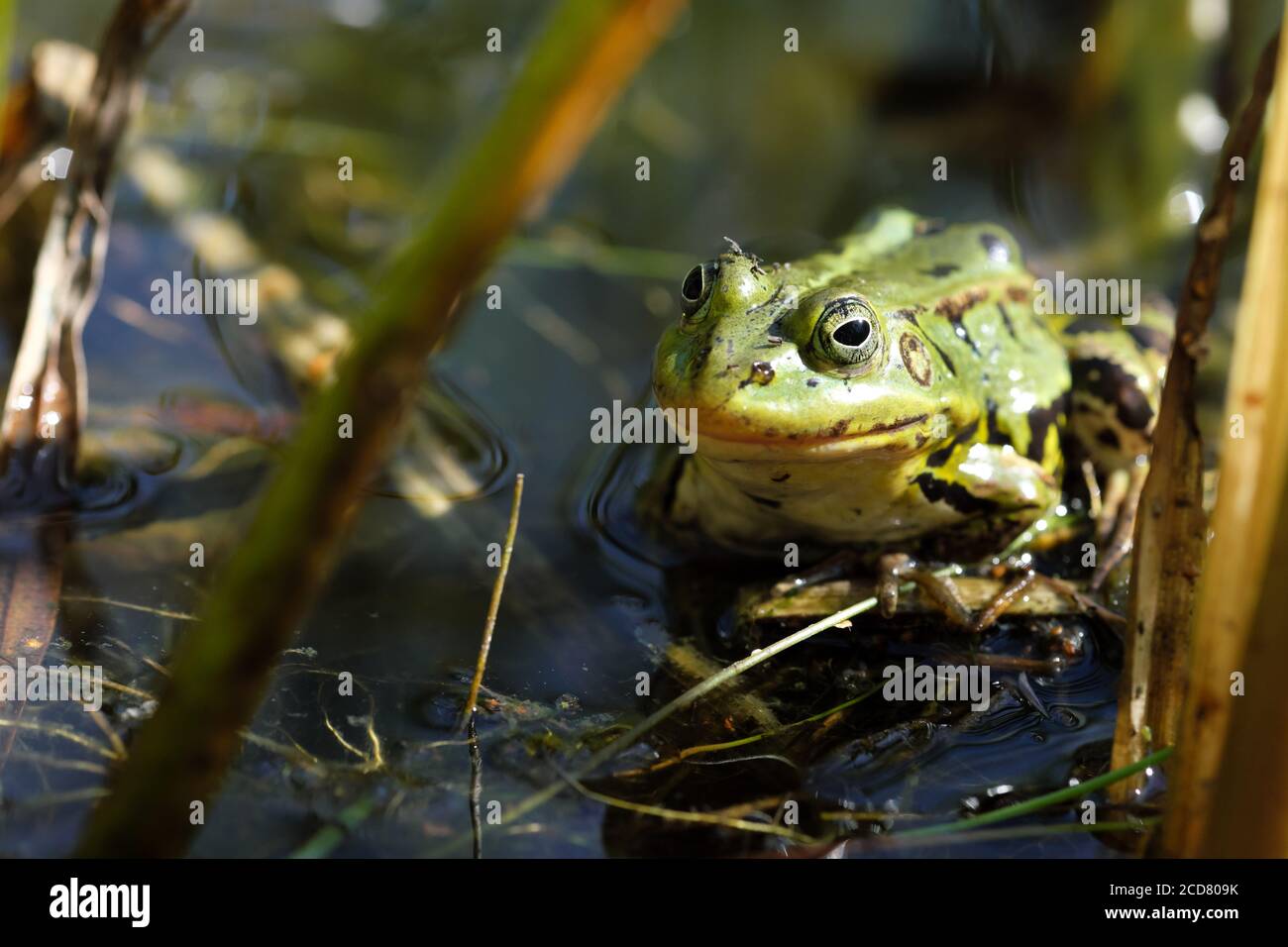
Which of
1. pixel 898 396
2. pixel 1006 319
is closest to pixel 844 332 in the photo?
pixel 898 396

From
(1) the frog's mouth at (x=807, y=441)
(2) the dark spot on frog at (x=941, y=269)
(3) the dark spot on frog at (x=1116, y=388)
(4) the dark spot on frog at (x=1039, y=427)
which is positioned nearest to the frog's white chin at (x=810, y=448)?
(1) the frog's mouth at (x=807, y=441)

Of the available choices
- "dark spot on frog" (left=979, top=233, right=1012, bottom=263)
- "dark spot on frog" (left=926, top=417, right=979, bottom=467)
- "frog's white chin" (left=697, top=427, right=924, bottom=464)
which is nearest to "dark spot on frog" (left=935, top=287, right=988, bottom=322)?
"dark spot on frog" (left=979, top=233, right=1012, bottom=263)

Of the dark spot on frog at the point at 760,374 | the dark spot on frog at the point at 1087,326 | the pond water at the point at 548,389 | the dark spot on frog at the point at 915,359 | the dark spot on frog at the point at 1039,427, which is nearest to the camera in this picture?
the pond water at the point at 548,389

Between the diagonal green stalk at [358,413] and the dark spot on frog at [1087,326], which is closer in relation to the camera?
the diagonal green stalk at [358,413]

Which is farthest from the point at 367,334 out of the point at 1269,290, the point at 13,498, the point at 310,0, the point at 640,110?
the point at 310,0

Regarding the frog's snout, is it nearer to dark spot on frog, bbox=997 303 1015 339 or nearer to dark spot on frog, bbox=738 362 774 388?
dark spot on frog, bbox=738 362 774 388

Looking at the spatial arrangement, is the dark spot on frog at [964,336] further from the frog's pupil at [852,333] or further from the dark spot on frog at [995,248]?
the frog's pupil at [852,333]
